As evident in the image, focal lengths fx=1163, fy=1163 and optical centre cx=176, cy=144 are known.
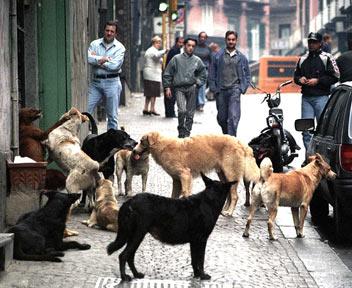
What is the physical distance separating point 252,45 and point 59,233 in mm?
106698

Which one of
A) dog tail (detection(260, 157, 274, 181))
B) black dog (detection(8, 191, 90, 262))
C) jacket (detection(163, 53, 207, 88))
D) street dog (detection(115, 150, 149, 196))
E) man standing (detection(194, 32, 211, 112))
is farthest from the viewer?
man standing (detection(194, 32, 211, 112))

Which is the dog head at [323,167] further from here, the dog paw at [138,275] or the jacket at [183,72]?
the jacket at [183,72]

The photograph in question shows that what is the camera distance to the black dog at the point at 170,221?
29.6 feet

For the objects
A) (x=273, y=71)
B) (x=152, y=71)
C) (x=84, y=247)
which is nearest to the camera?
(x=84, y=247)

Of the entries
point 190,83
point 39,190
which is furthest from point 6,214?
point 190,83

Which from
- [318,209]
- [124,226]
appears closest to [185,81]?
[318,209]

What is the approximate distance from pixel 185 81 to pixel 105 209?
8976 millimetres

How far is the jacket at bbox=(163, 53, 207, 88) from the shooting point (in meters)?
20.2

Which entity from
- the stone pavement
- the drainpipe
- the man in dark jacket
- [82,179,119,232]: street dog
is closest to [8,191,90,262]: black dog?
the stone pavement

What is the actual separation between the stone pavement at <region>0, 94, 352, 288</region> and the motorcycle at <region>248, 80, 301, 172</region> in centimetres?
244

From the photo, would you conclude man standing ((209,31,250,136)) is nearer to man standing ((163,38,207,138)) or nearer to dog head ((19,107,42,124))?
man standing ((163,38,207,138))

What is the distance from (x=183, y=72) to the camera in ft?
66.6

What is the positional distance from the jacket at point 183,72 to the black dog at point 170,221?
10.7 m

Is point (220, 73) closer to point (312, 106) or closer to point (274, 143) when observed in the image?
point (312, 106)
